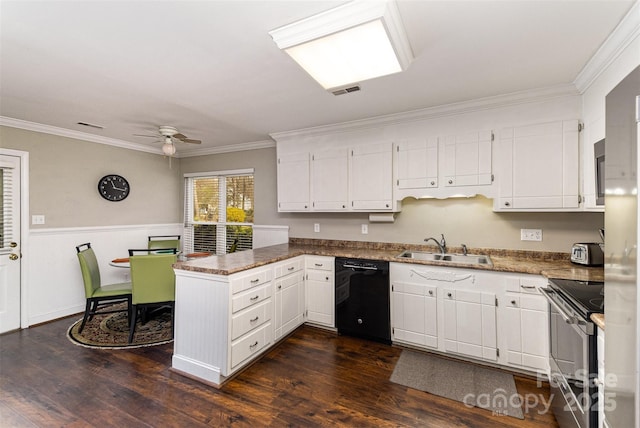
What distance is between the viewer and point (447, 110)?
2883 mm

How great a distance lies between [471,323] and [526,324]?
0.41 metres

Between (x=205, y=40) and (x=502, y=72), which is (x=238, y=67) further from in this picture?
(x=502, y=72)

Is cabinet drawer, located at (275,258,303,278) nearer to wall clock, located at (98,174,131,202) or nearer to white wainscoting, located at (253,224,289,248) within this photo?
white wainscoting, located at (253,224,289,248)

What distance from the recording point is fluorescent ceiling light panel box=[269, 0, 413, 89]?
1.47 metres


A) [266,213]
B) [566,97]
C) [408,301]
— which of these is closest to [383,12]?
[566,97]

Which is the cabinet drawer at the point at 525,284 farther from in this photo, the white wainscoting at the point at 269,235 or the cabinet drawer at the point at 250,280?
the white wainscoting at the point at 269,235

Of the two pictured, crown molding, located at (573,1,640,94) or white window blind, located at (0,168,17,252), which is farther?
white window blind, located at (0,168,17,252)

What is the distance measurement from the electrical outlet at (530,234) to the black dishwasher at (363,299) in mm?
1386

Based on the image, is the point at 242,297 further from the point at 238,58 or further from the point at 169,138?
the point at 169,138

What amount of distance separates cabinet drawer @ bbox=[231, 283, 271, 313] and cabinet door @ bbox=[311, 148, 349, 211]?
4.22 ft

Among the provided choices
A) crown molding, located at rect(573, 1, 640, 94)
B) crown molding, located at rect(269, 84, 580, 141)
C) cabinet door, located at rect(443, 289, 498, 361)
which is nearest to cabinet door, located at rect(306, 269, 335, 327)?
cabinet door, located at rect(443, 289, 498, 361)

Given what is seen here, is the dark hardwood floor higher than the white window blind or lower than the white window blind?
lower

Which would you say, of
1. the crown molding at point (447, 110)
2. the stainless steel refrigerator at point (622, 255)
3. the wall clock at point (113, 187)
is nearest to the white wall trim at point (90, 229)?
the wall clock at point (113, 187)

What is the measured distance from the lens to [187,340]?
2.42 m
